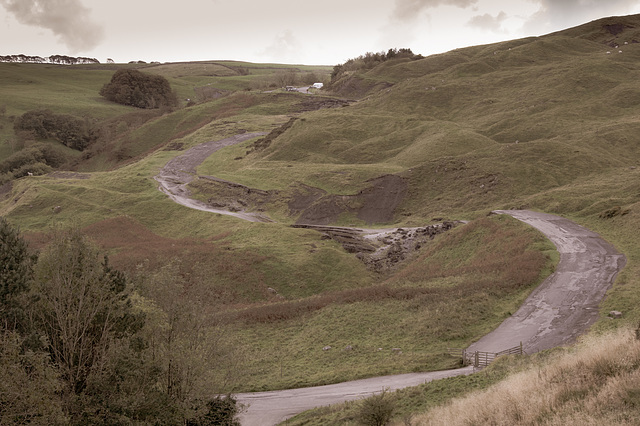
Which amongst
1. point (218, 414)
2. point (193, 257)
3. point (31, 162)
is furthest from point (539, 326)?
point (31, 162)

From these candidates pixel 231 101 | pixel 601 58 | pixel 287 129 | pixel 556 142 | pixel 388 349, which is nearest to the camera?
pixel 388 349

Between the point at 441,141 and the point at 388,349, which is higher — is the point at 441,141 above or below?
above

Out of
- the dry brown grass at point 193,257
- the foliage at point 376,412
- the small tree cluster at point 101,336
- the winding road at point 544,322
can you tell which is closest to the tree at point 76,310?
the small tree cluster at point 101,336

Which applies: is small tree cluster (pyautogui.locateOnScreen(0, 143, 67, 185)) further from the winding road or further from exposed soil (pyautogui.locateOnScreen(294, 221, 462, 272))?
the winding road

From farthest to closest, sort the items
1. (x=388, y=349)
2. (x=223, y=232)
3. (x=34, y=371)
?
(x=223, y=232), (x=388, y=349), (x=34, y=371)

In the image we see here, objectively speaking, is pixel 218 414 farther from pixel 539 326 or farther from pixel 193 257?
pixel 193 257

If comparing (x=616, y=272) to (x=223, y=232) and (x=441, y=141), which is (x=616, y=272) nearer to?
(x=223, y=232)

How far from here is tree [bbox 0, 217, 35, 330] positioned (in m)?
19.7

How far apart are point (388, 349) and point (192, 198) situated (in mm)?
63185

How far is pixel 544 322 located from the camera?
31.3m

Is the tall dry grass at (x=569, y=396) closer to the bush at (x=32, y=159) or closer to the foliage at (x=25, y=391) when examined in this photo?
the foliage at (x=25, y=391)

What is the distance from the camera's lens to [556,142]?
260ft

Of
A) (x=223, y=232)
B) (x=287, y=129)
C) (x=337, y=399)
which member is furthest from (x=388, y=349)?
(x=287, y=129)

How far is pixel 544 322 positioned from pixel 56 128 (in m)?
159
